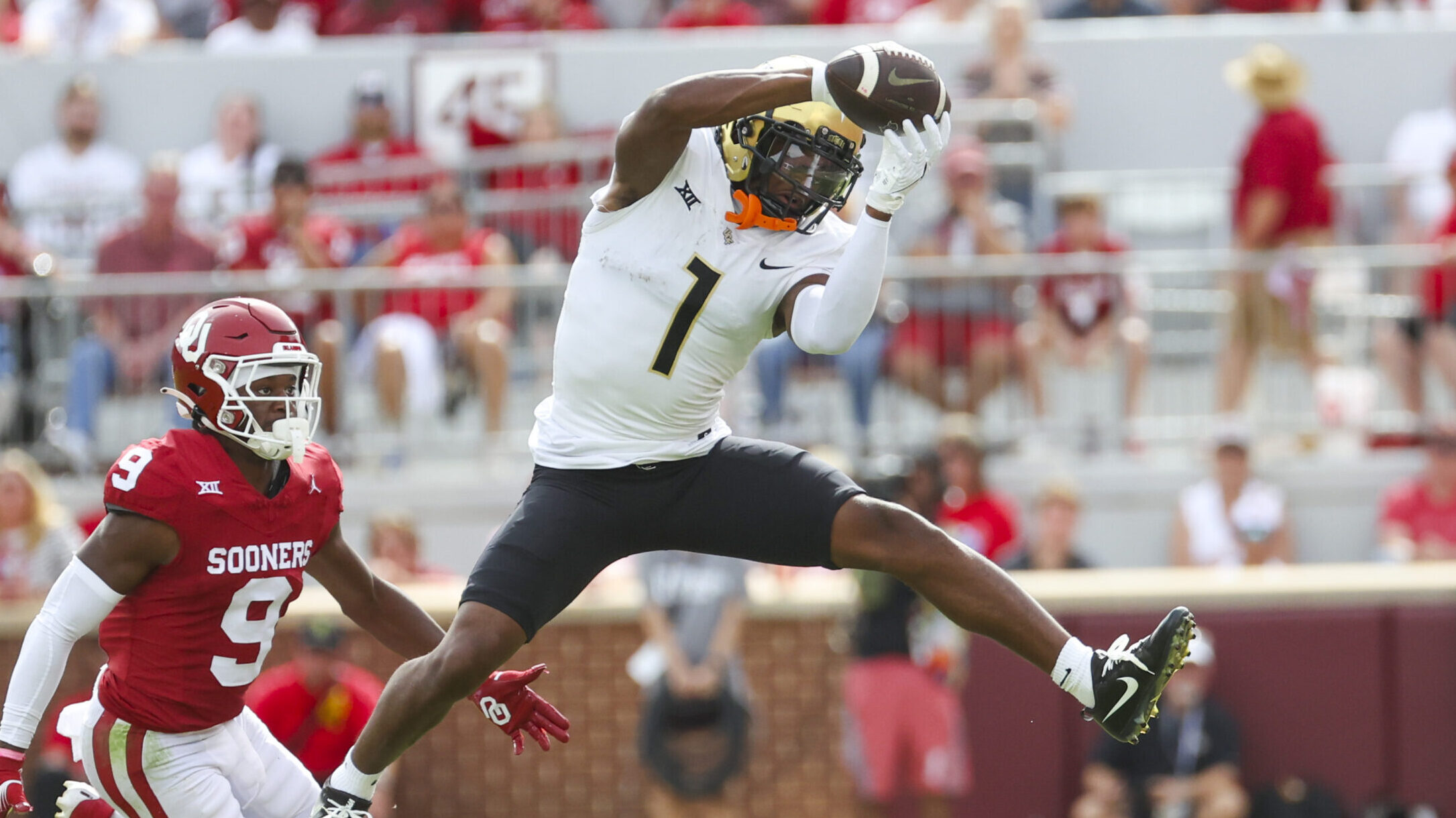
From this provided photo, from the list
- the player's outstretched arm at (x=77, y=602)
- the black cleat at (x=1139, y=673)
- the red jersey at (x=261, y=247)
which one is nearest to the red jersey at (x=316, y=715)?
the red jersey at (x=261, y=247)

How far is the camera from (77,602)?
4.34 meters

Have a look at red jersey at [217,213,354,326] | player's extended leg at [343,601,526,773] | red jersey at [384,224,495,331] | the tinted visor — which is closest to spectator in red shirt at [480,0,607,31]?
red jersey at [217,213,354,326]

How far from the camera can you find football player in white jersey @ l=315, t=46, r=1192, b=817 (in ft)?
15.0

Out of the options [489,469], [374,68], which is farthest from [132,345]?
[374,68]

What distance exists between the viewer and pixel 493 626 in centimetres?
454

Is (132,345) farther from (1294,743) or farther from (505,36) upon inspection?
(1294,743)

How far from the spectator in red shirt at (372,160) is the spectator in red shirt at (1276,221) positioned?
4298 millimetres

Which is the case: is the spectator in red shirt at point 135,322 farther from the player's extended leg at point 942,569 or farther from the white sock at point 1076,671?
the white sock at point 1076,671

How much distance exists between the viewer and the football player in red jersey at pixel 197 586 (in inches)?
172

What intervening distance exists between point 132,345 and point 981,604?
5.88 m

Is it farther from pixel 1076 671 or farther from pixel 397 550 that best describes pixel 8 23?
pixel 1076 671

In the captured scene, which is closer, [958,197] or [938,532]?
[938,532]

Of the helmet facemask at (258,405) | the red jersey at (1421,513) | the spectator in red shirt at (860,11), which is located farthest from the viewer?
the spectator in red shirt at (860,11)

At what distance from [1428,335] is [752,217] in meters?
5.50
